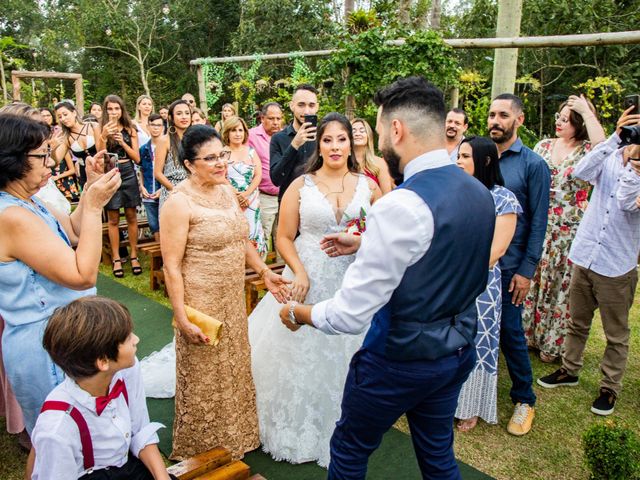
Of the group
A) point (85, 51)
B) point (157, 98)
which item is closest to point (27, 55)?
point (85, 51)

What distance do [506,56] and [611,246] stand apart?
3.79 meters

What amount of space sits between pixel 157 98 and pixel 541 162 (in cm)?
2497

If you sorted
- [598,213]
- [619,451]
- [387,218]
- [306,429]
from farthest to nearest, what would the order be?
[598,213] < [306,429] < [619,451] < [387,218]

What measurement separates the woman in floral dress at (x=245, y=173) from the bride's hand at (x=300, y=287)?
2.44 meters

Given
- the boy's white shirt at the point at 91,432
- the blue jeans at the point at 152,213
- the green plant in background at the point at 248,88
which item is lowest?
the blue jeans at the point at 152,213

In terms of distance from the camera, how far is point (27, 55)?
27.4 metres

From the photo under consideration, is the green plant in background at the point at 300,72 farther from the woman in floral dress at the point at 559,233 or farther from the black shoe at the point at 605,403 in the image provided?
the black shoe at the point at 605,403

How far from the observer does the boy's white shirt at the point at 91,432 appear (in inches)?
71.9

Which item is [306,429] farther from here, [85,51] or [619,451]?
[85,51]

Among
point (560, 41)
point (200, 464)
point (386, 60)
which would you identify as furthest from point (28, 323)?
point (386, 60)

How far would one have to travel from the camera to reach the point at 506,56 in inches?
261

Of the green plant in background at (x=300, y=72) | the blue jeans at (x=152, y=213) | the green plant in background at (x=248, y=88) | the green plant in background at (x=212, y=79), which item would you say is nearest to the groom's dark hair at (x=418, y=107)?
the blue jeans at (x=152, y=213)

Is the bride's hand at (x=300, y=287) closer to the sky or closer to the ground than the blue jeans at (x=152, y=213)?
closer to the sky

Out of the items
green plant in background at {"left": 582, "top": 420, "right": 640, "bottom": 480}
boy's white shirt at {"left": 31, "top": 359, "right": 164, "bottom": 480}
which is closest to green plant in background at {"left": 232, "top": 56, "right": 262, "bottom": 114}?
boy's white shirt at {"left": 31, "top": 359, "right": 164, "bottom": 480}
